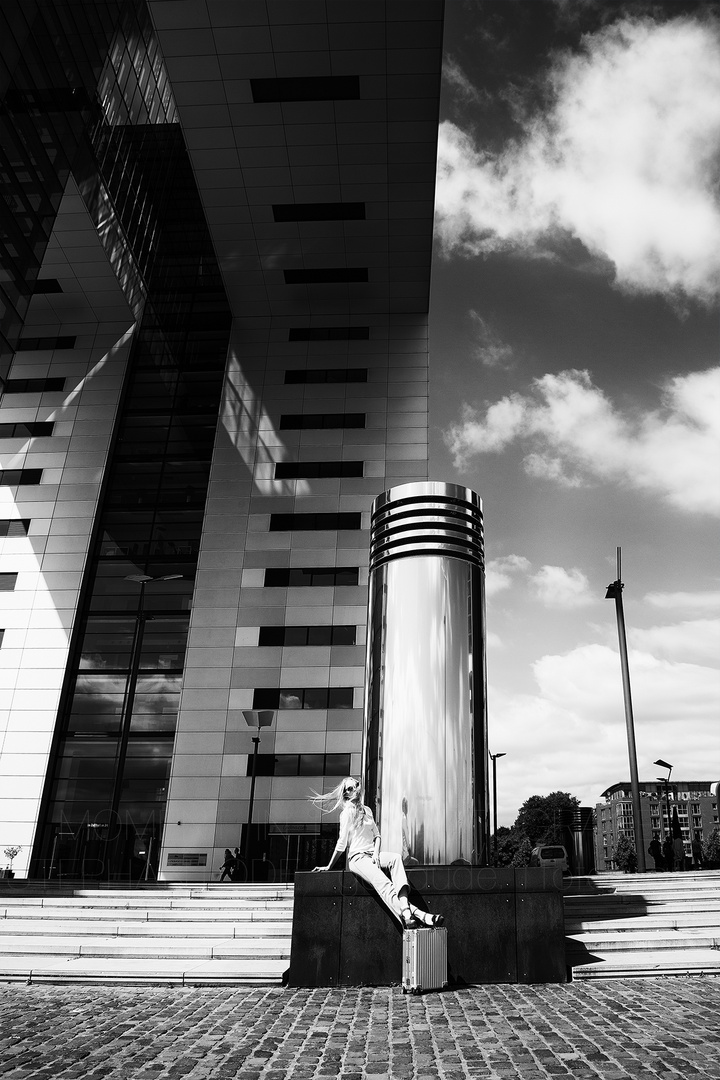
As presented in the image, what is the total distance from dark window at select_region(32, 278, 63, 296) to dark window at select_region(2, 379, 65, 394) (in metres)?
4.45

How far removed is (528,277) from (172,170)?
1795 cm

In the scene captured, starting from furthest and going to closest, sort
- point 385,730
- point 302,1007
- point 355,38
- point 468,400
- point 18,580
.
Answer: point 468,400, point 18,580, point 355,38, point 385,730, point 302,1007

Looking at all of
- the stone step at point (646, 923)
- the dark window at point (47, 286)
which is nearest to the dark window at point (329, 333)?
the dark window at point (47, 286)

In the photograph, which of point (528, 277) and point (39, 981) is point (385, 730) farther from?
point (528, 277)

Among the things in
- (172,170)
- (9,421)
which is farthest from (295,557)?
(172,170)

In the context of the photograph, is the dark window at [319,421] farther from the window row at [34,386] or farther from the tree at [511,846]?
the tree at [511,846]

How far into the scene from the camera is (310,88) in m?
30.8

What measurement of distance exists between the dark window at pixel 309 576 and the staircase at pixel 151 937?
57.7 ft

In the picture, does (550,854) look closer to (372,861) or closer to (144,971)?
(372,861)

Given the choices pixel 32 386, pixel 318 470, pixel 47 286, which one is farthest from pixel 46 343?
pixel 318 470

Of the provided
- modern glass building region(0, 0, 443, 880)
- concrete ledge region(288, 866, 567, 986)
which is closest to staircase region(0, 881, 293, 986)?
concrete ledge region(288, 866, 567, 986)

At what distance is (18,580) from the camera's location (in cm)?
3394

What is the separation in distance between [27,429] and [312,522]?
15214 millimetres

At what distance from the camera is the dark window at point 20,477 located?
36.1 metres
